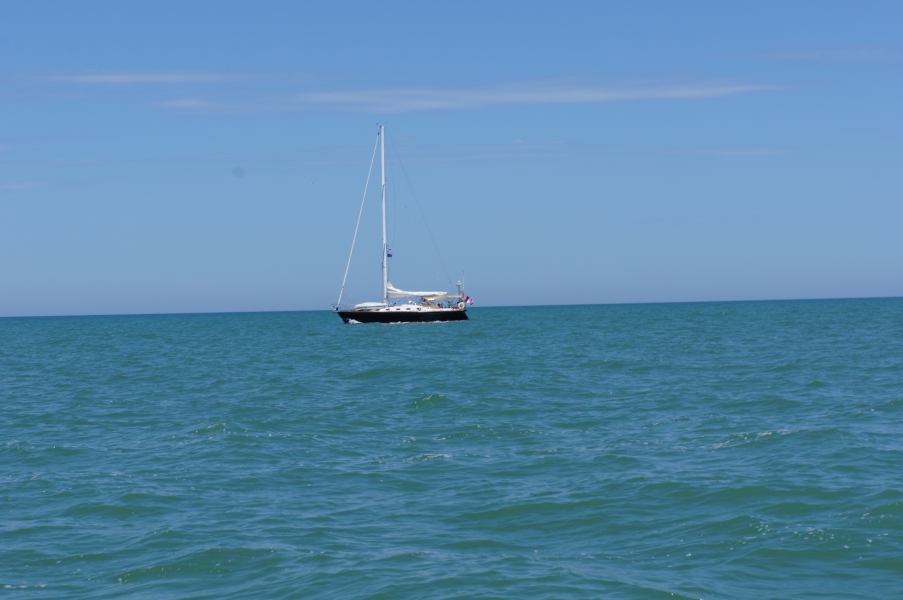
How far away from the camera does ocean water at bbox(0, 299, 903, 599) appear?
41.3 ft

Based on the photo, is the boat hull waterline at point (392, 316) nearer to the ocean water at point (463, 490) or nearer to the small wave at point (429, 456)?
the ocean water at point (463, 490)

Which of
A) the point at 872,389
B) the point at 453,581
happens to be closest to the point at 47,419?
the point at 453,581

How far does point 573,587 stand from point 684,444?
10.5 m

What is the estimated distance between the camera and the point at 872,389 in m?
31.7

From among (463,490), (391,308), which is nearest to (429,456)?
(463,490)

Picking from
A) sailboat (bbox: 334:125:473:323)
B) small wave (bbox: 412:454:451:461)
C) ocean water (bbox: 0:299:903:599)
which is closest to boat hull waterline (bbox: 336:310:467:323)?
sailboat (bbox: 334:125:473:323)

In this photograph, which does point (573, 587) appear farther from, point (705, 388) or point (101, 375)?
point (101, 375)

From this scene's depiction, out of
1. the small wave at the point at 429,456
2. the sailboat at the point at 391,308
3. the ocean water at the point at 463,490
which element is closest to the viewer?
the ocean water at the point at 463,490

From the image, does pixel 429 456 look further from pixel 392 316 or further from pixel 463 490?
pixel 392 316

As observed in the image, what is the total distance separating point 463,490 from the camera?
17391mm

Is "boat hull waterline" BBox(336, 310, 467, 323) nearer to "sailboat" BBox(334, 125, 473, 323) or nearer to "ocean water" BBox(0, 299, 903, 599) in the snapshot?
"sailboat" BBox(334, 125, 473, 323)

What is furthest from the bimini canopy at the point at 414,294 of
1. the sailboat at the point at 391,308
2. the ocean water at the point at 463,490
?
the ocean water at the point at 463,490

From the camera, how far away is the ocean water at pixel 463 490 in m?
12.6

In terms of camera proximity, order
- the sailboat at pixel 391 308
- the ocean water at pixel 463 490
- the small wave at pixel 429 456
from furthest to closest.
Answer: the sailboat at pixel 391 308 < the small wave at pixel 429 456 < the ocean water at pixel 463 490
